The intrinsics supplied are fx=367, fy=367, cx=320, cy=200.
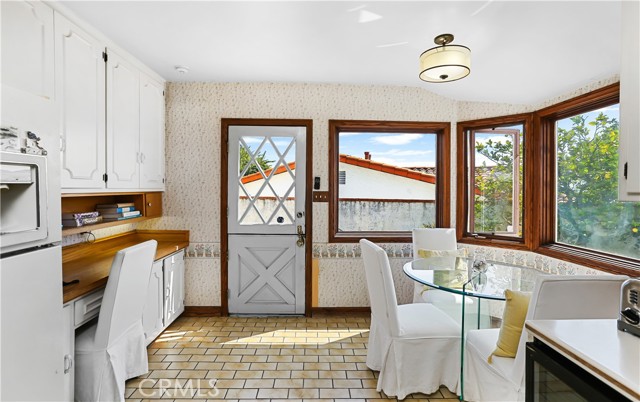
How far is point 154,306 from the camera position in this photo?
2953mm

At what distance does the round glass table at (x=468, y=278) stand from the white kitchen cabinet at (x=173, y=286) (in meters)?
2.09

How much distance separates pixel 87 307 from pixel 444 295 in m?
2.49

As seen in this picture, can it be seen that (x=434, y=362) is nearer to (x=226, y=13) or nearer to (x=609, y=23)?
(x=609, y=23)

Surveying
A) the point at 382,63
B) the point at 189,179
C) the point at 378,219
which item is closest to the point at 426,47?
the point at 382,63

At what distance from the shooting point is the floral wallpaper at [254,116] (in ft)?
12.3

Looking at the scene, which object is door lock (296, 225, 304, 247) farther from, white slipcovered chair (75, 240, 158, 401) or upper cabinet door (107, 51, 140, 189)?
white slipcovered chair (75, 240, 158, 401)

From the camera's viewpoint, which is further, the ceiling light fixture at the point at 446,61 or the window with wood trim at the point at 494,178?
the window with wood trim at the point at 494,178

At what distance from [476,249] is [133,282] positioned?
3.07 metres

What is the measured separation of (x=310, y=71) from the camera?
11.1ft

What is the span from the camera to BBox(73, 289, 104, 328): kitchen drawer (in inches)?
78.7

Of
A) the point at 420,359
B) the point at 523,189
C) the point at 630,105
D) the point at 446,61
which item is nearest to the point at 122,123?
the point at 446,61

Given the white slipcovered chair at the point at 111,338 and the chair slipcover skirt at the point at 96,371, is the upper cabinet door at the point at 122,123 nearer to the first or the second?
the white slipcovered chair at the point at 111,338

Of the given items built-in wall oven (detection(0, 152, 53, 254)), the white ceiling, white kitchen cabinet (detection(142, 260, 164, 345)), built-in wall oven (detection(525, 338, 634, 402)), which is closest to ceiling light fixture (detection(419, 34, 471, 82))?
the white ceiling

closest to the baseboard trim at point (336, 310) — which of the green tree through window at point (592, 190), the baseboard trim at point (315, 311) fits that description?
the baseboard trim at point (315, 311)
